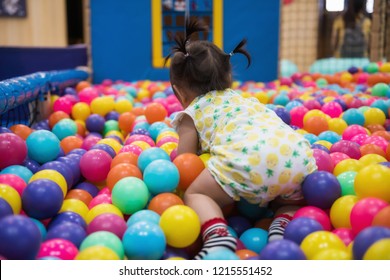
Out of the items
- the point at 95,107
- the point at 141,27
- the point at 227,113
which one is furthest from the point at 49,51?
the point at 227,113

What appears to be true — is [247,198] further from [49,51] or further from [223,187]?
[49,51]

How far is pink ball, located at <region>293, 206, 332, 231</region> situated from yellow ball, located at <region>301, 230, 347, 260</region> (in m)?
0.16

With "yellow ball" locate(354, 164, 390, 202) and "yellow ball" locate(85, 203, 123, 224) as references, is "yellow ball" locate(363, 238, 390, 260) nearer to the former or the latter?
"yellow ball" locate(354, 164, 390, 202)

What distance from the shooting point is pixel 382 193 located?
1125mm

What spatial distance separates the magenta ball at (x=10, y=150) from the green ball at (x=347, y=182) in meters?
1.00

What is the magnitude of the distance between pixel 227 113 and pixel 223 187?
254 mm

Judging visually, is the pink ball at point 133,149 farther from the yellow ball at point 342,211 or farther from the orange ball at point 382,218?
the orange ball at point 382,218

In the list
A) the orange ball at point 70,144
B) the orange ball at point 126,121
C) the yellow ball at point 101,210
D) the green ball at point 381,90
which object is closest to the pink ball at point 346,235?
the yellow ball at point 101,210

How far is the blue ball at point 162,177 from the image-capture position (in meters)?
1.26

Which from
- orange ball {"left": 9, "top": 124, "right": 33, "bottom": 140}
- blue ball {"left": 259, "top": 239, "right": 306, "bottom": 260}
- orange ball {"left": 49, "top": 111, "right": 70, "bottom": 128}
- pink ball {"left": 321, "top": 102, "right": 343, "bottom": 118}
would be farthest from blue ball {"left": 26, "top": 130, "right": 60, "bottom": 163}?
pink ball {"left": 321, "top": 102, "right": 343, "bottom": 118}

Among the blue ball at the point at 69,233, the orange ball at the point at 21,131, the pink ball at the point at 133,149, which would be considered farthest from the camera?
the orange ball at the point at 21,131

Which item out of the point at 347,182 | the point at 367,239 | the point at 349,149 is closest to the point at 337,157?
the point at 349,149
